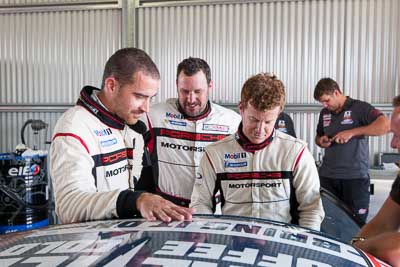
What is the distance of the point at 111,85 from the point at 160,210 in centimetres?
68

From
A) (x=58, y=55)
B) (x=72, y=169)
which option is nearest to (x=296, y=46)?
(x=58, y=55)

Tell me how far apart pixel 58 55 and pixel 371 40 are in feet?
15.1

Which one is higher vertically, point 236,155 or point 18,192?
point 236,155

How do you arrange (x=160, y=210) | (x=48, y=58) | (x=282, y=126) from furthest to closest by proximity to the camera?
(x=48, y=58), (x=282, y=126), (x=160, y=210)

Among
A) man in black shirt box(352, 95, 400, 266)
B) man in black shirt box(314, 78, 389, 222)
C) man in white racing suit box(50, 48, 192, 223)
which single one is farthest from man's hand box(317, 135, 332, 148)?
man in white racing suit box(50, 48, 192, 223)

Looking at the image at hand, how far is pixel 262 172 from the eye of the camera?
1.84 metres

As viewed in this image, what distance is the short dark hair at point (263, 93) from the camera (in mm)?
1744

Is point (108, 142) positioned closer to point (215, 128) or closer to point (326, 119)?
point (215, 128)

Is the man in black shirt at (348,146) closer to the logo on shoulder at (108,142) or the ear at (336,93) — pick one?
the ear at (336,93)

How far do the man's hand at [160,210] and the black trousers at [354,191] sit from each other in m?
3.09

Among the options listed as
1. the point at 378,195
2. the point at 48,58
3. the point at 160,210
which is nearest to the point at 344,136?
the point at 378,195

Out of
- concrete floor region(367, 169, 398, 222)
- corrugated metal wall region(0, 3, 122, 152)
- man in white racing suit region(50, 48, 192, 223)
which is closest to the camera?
man in white racing suit region(50, 48, 192, 223)

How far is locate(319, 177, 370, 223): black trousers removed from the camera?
3973 mm

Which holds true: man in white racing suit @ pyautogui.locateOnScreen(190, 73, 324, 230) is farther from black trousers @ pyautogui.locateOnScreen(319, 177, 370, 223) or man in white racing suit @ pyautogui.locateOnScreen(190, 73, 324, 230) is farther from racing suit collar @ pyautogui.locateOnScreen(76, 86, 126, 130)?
black trousers @ pyautogui.locateOnScreen(319, 177, 370, 223)
